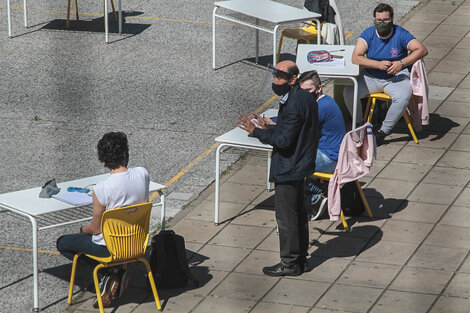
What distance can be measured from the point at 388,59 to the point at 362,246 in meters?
1.98

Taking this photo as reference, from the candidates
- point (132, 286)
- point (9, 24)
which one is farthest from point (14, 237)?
point (9, 24)

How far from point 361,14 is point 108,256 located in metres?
6.49

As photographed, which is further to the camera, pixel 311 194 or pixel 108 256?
pixel 311 194

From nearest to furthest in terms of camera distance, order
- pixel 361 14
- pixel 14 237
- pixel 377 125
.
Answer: pixel 14 237 → pixel 377 125 → pixel 361 14

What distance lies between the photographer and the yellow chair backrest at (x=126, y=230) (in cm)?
438

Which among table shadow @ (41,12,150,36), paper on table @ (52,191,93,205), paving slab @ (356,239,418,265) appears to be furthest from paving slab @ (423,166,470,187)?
table shadow @ (41,12,150,36)

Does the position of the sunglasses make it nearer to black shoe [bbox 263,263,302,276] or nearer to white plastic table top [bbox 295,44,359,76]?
black shoe [bbox 263,263,302,276]

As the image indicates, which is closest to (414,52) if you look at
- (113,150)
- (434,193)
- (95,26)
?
(434,193)

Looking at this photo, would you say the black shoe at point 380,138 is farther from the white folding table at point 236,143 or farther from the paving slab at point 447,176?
the white folding table at point 236,143

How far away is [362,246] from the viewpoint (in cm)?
530

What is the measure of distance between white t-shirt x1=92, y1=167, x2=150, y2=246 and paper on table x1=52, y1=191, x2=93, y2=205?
17cm

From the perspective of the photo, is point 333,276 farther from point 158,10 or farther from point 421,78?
point 158,10

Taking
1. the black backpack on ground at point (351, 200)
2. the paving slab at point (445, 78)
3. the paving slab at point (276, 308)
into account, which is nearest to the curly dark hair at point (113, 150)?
the paving slab at point (276, 308)

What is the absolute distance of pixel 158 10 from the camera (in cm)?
1059
